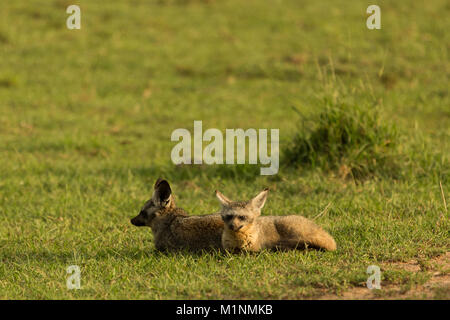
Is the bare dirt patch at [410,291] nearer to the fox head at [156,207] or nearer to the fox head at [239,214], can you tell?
the fox head at [239,214]

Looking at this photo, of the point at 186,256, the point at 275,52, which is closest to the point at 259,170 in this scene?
the point at 186,256

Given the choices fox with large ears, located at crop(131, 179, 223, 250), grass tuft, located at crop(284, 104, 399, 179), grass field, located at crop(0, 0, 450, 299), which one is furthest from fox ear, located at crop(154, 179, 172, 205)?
grass tuft, located at crop(284, 104, 399, 179)

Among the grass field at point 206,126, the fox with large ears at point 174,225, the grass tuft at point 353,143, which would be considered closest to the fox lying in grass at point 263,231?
the grass field at point 206,126

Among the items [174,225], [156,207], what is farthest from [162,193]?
[174,225]

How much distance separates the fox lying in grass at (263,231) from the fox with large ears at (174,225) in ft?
0.90

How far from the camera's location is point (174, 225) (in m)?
6.71

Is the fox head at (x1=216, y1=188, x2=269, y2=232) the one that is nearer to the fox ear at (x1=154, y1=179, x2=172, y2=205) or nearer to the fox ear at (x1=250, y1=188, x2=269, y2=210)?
the fox ear at (x1=250, y1=188, x2=269, y2=210)

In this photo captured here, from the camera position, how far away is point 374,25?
1673 centimetres

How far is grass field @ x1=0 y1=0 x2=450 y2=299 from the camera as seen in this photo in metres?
6.04

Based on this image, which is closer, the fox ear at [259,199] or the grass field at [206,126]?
the grass field at [206,126]

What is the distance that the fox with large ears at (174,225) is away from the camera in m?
6.55

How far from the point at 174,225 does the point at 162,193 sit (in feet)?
1.07

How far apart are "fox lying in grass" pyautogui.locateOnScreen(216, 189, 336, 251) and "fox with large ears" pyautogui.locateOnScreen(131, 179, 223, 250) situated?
0.90ft

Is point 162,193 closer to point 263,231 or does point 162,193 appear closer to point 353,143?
point 263,231
